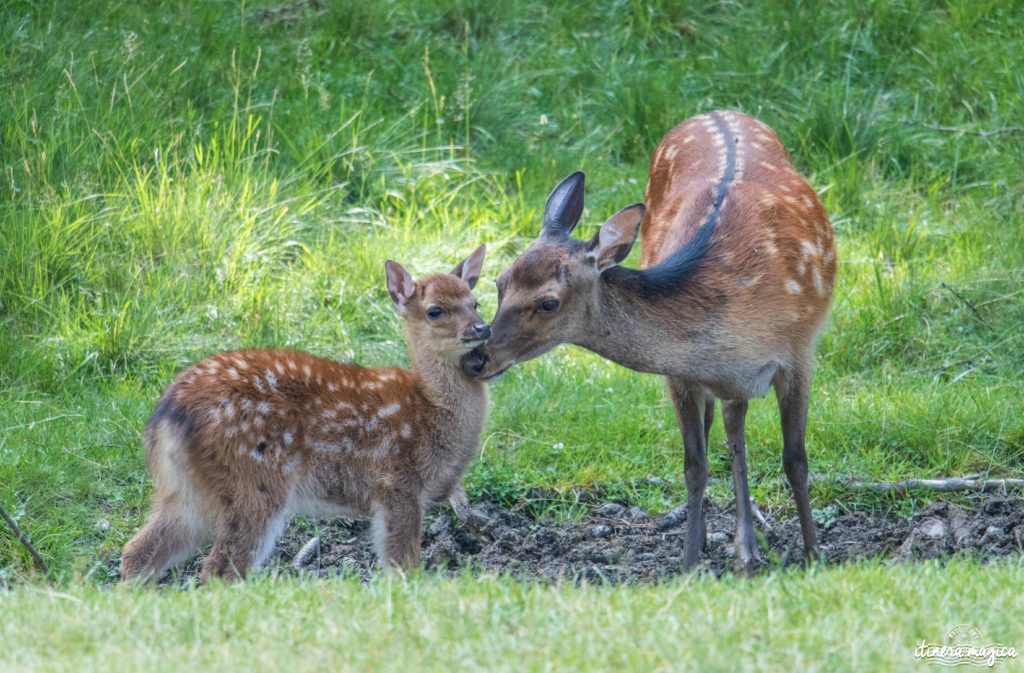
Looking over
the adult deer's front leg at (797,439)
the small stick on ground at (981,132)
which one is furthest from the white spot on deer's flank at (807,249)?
the small stick on ground at (981,132)

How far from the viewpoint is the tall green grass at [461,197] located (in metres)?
7.05

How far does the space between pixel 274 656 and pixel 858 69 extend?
28.0 ft

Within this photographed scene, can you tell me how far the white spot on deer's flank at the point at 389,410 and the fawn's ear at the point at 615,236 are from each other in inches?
41.2

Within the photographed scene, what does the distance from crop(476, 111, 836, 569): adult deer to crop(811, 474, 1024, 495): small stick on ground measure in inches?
26.9

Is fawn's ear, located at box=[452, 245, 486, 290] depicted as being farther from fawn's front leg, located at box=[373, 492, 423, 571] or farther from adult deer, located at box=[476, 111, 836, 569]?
fawn's front leg, located at box=[373, 492, 423, 571]

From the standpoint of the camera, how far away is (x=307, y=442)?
5449 millimetres

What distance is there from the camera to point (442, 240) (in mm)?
8922

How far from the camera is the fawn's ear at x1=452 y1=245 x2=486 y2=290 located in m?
6.23

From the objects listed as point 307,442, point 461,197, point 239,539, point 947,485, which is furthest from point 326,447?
point 461,197

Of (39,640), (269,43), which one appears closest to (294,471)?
(39,640)

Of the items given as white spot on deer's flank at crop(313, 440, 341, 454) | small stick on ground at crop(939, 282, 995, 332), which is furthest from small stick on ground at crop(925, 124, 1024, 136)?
white spot on deer's flank at crop(313, 440, 341, 454)

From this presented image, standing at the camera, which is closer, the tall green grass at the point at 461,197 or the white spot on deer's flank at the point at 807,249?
the white spot on deer's flank at the point at 807,249

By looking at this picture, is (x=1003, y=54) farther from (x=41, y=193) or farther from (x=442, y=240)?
(x=41, y=193)

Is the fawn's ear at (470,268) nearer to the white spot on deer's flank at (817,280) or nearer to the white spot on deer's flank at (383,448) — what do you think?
the white spot on deer's flank at (383,448)
